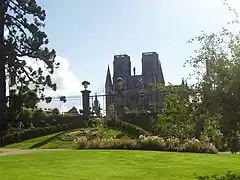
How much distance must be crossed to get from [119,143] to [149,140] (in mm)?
1798

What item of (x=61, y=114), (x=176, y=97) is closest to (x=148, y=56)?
(x=61, y=114)

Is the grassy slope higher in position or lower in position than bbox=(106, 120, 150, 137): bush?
lower

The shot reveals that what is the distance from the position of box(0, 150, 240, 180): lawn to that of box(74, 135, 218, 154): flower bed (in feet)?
14.1

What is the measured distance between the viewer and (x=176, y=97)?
45.5 feet

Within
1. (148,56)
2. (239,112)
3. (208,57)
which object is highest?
(148,56)

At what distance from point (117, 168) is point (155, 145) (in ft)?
33.5

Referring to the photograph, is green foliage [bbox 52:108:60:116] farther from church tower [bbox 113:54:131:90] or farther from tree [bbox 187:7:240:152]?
church tower [bbox 113:54:131:90]

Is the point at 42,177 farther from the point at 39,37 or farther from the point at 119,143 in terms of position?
the point at 39,37

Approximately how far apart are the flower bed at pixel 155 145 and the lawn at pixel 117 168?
4.30 m

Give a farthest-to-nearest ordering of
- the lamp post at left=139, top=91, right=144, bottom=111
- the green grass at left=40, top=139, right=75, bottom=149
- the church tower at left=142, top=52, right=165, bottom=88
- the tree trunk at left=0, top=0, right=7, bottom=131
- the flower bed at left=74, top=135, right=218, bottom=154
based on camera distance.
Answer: the church tower at left=142, top=52, right=165, bottom=88 → the lamp post at left=139, top=91, right=144, bottom=111 → the tree trunk at left=0, top=0, right=7, bottom=131 → the green grass at left=40, top=139, right=75, bottom=149 → the flower bed at left=74, top=135, right=218, bottom=154

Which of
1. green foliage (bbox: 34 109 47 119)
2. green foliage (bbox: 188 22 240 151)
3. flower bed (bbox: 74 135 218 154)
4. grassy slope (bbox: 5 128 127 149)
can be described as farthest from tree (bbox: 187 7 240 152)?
green foliage (bbox: 34 109 47 119)

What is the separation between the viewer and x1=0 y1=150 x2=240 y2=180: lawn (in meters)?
13.4

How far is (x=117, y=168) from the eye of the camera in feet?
50.0

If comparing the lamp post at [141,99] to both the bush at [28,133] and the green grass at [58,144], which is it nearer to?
the bush at [28,133]
